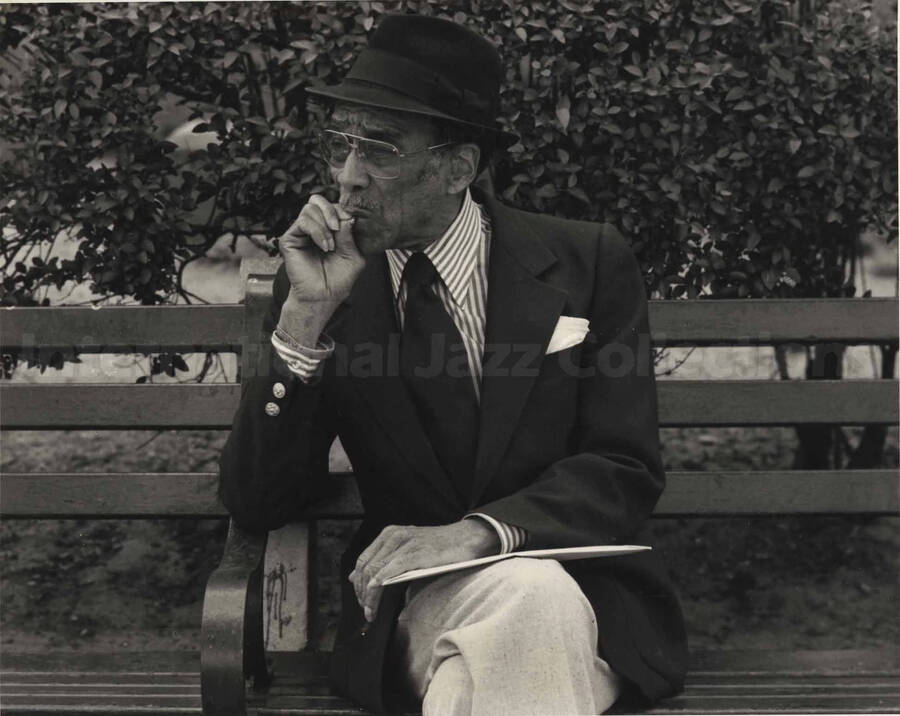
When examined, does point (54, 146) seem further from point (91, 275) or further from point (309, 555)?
point (309, 555)

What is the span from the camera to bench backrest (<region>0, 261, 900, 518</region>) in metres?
3.83

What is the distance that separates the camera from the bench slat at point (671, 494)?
3.83 metres

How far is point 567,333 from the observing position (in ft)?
10.5

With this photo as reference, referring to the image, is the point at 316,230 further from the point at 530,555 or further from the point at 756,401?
the point at 756,401

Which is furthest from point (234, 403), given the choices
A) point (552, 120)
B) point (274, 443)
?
point (552, 120)

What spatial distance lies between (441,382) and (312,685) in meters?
0.87

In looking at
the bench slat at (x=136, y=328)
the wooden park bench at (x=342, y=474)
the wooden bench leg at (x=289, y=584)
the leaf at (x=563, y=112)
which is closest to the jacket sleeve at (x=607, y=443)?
the wooden park bench at (x=342, y=474)

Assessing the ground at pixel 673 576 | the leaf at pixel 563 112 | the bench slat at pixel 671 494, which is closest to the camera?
the bench slat at pixel 671 494

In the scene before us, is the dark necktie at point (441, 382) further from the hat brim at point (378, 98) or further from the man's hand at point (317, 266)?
the hat brim at point (378, 98)

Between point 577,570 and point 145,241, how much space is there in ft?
6.44

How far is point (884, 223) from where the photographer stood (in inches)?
177

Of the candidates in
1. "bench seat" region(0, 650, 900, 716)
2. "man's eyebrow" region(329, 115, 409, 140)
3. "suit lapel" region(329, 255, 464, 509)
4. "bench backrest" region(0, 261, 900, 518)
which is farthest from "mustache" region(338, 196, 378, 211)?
"bench seat" region(0, 650, 900, 716)

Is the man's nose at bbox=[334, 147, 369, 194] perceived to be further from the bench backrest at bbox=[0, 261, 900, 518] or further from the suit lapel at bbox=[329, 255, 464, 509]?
the bench backrest at bbox=[0, 261, 900, 518]

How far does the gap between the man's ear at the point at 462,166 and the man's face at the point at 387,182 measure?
0.10ft
